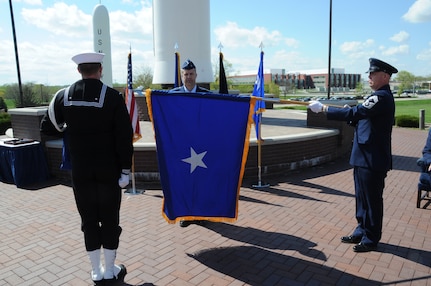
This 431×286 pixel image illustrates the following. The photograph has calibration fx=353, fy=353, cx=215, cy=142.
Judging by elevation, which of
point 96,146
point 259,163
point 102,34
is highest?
point 102,34

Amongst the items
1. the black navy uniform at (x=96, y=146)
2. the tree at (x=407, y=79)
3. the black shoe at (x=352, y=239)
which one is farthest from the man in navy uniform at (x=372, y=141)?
the tree at (x=407, y=79)

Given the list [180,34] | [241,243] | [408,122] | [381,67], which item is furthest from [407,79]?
[241,243]

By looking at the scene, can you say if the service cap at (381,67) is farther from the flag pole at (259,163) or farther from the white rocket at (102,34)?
the white rocket at (102,34)

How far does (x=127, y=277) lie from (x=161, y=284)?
0.42 meters

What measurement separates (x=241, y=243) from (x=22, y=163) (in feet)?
17.6

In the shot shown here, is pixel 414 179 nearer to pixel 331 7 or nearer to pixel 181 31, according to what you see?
pixel 181 31

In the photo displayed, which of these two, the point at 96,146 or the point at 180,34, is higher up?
the point at 180,34

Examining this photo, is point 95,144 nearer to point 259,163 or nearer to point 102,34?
point 259,163

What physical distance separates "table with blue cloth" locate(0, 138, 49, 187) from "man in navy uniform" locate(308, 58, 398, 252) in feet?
20.2

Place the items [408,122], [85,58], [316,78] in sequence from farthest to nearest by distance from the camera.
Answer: [316,78]
[408,122]
[85,58]

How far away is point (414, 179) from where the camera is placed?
305 inches

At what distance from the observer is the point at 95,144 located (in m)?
3.33

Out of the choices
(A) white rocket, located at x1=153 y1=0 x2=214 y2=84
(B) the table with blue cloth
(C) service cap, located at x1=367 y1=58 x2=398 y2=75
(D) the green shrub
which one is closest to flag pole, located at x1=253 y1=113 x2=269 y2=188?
(C) service cap, located at x1=367 y1=58 x2=398 y2=75

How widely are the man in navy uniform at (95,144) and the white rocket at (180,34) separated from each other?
13.4 m
